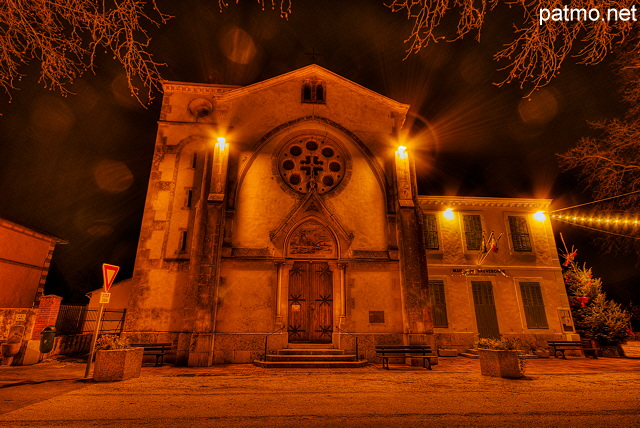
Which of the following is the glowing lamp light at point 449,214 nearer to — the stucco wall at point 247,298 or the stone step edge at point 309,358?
the stone step edge at point 309,358

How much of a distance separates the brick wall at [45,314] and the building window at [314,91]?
1305 cm

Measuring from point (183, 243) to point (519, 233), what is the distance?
677 inches

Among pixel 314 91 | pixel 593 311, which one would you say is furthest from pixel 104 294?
pixel 593 311

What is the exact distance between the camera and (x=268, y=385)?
7.68m

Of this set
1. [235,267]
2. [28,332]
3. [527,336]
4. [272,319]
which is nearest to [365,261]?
[272,319]

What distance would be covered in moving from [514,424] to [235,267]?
9834 millimetres

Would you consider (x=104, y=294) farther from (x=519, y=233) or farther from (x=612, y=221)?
(x=519, y=233)

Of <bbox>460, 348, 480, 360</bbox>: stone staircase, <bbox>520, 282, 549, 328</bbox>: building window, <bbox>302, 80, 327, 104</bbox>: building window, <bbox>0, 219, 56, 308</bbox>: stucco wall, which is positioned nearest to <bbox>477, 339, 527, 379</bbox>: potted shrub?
<bbox>460, 348, 480, 360</bbox>: stone staircase

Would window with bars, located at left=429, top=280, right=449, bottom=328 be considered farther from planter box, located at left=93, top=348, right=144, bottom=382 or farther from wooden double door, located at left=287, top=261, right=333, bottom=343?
planter box, located at left=93, top=348, right=144, bottom=382

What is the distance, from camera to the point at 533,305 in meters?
17.0

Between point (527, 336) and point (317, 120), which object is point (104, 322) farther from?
point (527, 336)

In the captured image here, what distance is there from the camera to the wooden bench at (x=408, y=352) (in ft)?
36.0

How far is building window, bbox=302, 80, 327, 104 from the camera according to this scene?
15.0 metres

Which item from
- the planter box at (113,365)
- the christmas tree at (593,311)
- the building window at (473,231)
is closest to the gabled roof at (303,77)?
the building window at (473,231)
